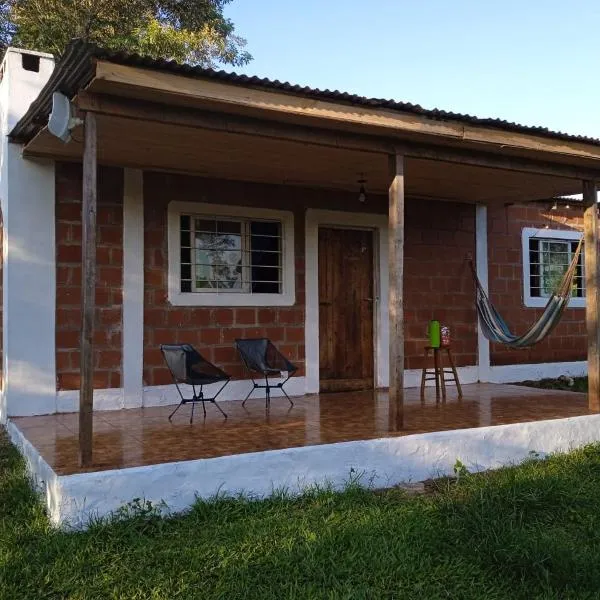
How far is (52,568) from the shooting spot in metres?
3.31

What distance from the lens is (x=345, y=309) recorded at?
7.91 meters

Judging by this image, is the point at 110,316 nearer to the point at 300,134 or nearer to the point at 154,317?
the point at 154,317

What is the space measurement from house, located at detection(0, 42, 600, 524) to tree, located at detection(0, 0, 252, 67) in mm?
7448

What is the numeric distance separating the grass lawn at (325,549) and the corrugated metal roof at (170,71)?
8.95 ft

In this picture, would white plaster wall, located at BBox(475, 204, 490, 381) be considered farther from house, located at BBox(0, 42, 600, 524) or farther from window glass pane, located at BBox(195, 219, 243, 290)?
window glass pane, located at BBox(195, 219, 243, 290)

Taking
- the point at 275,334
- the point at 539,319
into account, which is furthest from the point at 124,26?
the point at 539,319

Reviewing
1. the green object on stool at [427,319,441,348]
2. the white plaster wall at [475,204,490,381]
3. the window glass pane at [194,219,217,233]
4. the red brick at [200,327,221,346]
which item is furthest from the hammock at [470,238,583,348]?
the window glass pane at [194,219,217,233]

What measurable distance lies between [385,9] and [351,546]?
26.6 feet

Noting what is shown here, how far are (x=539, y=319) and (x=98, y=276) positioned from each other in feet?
15.9

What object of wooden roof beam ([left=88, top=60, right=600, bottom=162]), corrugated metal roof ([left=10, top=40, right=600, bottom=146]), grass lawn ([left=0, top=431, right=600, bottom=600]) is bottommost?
grass lawn ([left=0, top=431, right=600, bottom=600])

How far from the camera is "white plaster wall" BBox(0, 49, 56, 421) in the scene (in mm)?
6031

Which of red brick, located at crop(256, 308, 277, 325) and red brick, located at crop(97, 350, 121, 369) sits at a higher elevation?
red brick, located at crop(256, 308, 277, 325)

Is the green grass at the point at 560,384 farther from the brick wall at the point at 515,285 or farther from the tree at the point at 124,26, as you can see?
the tree at the point at 124,26

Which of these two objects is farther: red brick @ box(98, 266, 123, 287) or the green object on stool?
the green object on stool
